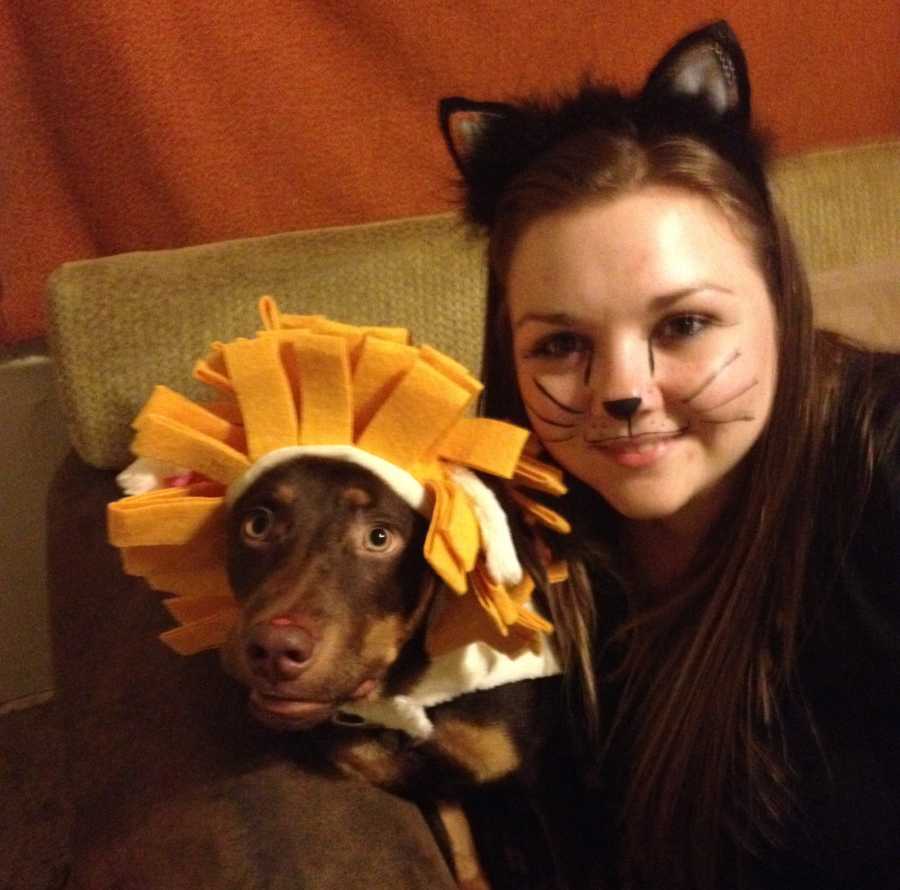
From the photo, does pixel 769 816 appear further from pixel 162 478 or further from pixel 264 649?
pixel 162 478

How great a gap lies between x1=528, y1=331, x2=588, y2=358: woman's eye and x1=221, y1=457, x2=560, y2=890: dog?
0.56ft

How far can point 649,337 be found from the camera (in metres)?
0.69

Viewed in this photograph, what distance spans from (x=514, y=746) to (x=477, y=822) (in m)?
0.16

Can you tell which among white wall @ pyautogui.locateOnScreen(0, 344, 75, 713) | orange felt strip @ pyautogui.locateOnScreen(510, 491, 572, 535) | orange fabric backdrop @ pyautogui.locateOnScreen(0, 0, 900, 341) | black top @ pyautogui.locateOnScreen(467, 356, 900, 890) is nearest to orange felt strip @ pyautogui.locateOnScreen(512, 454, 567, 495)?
orange felt strip @ pyautogui.locateOnScreen(510, 491, 572, 535)

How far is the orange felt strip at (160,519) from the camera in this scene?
0.68 m

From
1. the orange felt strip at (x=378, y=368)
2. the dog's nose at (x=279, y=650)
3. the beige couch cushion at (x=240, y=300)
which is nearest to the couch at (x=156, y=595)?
the beige couch cushion at (x=240, y=300)

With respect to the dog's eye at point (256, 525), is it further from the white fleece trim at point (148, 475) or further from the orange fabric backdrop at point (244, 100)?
the orange fabric backdrop at point (244, 100)

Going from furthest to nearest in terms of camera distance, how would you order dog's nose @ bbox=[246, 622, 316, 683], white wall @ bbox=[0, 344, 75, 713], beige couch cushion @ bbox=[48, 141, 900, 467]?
white wall @ bbox=[0, 344, 75, 713], beige couch cushion @ bbox=[48, 141, 900, 467], dog's nose @ bbox=[246, 622, 316, 683]

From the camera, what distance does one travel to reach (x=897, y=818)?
2.47ft

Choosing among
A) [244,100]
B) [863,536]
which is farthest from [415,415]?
[244,100]

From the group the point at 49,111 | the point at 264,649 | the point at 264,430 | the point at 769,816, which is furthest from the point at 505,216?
the point at 49,111

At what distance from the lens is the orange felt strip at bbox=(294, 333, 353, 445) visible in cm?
66

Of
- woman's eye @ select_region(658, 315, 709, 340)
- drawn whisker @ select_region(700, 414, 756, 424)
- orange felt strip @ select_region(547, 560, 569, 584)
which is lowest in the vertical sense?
orange felt strip @ select_region(547, 560, 569, 584)

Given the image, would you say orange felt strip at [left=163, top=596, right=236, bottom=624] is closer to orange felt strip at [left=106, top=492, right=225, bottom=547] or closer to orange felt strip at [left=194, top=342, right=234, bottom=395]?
orange felt strip at [left=106, top=492, right=225, bottom=547]
